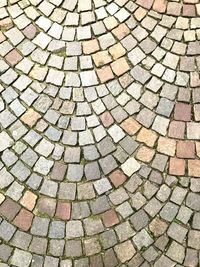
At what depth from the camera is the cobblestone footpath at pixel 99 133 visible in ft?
13.6

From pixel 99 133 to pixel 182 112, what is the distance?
2.50 ft

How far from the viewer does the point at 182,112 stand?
14.7 feet

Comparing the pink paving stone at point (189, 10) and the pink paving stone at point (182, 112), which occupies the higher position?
the pink paving stone at point (189, 10)

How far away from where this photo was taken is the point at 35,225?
4.21 meters

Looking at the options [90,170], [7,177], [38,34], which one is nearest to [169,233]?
[90,170]

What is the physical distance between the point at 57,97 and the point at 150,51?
37.9 inches

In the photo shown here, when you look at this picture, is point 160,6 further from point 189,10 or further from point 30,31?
point 30,31

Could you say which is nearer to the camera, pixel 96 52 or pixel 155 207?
pixel 155 207

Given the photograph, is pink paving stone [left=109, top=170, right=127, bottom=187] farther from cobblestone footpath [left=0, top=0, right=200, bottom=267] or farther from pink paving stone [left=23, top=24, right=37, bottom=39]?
pink paving stone [left=23, top=24, right=37, bottom=39]

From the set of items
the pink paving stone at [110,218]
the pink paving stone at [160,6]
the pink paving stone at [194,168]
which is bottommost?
the pink paving stone at [110,218]

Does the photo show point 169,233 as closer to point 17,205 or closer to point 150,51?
point 17,205

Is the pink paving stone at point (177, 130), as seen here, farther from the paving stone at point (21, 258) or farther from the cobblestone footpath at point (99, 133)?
the paving stone at point (21, 258)

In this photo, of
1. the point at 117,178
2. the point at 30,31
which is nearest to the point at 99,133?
the point at 117,178

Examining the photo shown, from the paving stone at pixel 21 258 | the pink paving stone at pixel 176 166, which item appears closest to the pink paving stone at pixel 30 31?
the pink paving stone at pixel 176 166
